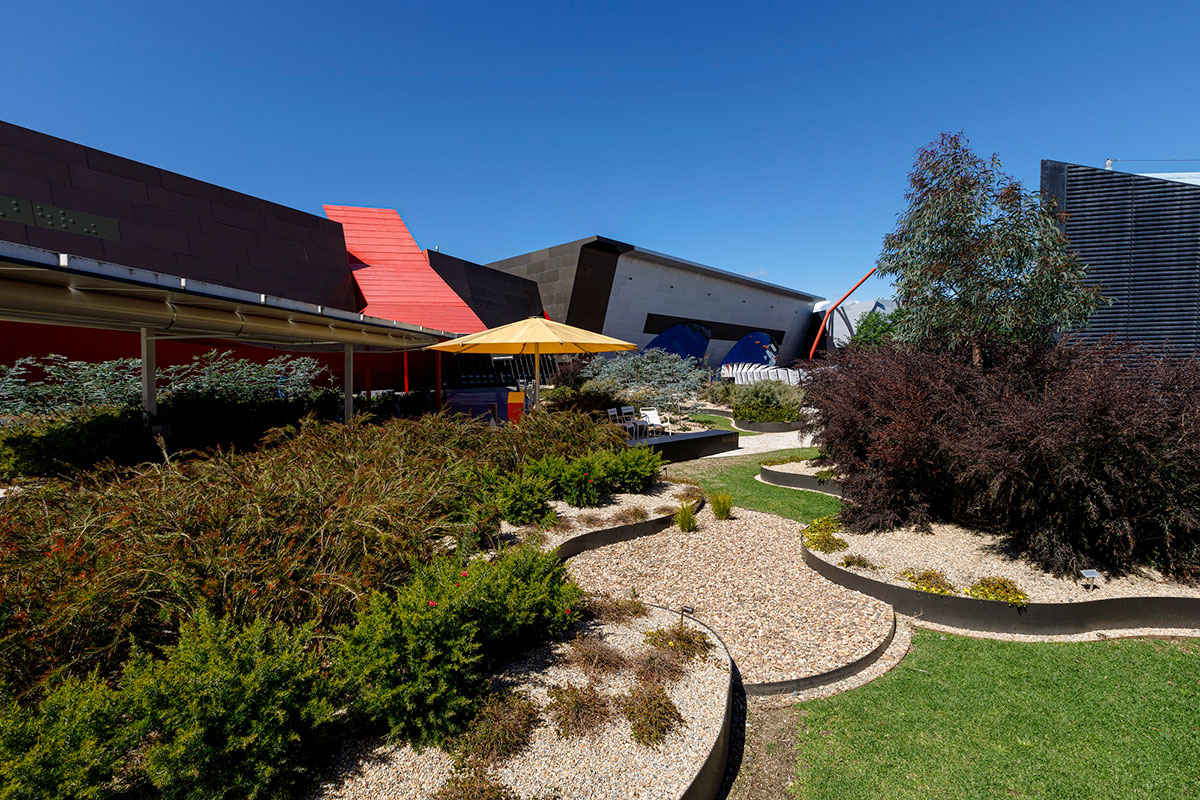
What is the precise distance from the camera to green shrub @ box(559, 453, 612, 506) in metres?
6.74

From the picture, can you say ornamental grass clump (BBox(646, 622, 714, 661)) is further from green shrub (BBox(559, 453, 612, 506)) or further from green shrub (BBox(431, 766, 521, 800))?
green shrub (BBox(559, 453, 612, 506))

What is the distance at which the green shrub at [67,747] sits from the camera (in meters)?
1.64

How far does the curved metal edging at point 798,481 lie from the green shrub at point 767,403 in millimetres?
6662

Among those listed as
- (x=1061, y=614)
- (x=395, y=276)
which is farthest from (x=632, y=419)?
(x=395, y=276)

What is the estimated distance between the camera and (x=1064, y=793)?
2.54 m

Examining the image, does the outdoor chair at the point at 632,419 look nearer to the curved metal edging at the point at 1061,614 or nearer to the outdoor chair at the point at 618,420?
the outdoor chair at the point at 618,420

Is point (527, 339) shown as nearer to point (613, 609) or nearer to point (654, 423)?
point (654, 423)

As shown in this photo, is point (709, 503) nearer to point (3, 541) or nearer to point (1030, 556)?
point (1030, 556)

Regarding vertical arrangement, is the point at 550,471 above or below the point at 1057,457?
below

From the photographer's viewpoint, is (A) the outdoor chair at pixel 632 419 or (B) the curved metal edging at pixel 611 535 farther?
(A) the outdoor chair at pixel 632 419

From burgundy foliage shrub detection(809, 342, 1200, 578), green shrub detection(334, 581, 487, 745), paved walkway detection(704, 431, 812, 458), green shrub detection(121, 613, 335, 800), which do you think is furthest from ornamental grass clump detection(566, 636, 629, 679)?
paved walkway detection(704, 431, 812, 458)

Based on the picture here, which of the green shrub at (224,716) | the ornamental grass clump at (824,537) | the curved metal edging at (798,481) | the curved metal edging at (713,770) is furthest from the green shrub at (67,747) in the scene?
the curved metal edging at (798,481)

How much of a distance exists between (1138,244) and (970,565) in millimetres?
13216

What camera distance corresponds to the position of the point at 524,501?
5.88 m
